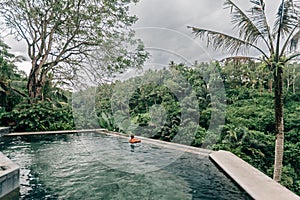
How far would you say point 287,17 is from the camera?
21.3ft

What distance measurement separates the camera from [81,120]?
16.1m

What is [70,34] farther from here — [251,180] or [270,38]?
[251,180]

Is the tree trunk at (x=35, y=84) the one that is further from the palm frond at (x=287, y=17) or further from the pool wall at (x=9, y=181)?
the palm frond at (x=287, y=17)

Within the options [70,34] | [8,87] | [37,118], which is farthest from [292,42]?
[8,87]

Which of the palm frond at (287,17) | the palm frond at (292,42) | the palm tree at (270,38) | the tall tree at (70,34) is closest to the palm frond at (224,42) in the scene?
the palm tree at (270,38)

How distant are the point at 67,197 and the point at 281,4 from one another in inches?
266

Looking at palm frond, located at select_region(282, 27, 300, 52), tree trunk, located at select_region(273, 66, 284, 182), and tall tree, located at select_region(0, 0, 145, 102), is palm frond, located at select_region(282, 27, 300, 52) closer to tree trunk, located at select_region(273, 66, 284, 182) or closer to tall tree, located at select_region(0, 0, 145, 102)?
tree trunk, located at select_region(273, 66, 284, 182)

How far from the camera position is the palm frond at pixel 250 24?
22.3ft

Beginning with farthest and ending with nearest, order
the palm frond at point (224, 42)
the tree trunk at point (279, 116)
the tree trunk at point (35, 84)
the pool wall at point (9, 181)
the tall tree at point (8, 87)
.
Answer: the tree trunk at point (35, 84)
the tall tree at point (8, 87)
the palm frond at point (224, 42)
the tree trunk at point (279, 116)
the pool wall at point (9, 181)

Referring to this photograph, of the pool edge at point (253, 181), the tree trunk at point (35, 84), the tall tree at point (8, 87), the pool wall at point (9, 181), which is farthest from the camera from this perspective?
the tree trunk at point (35, 84)

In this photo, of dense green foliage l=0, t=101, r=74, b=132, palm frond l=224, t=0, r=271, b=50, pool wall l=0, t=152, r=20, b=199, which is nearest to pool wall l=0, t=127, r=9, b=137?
dense green foliage l=0, t=101, r=74, b=132

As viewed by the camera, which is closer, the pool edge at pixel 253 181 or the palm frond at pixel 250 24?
the pool edge at pixel 253 181

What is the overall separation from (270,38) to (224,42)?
3.88ft

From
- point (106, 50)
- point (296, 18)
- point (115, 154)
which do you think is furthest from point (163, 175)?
point (106, 50)
